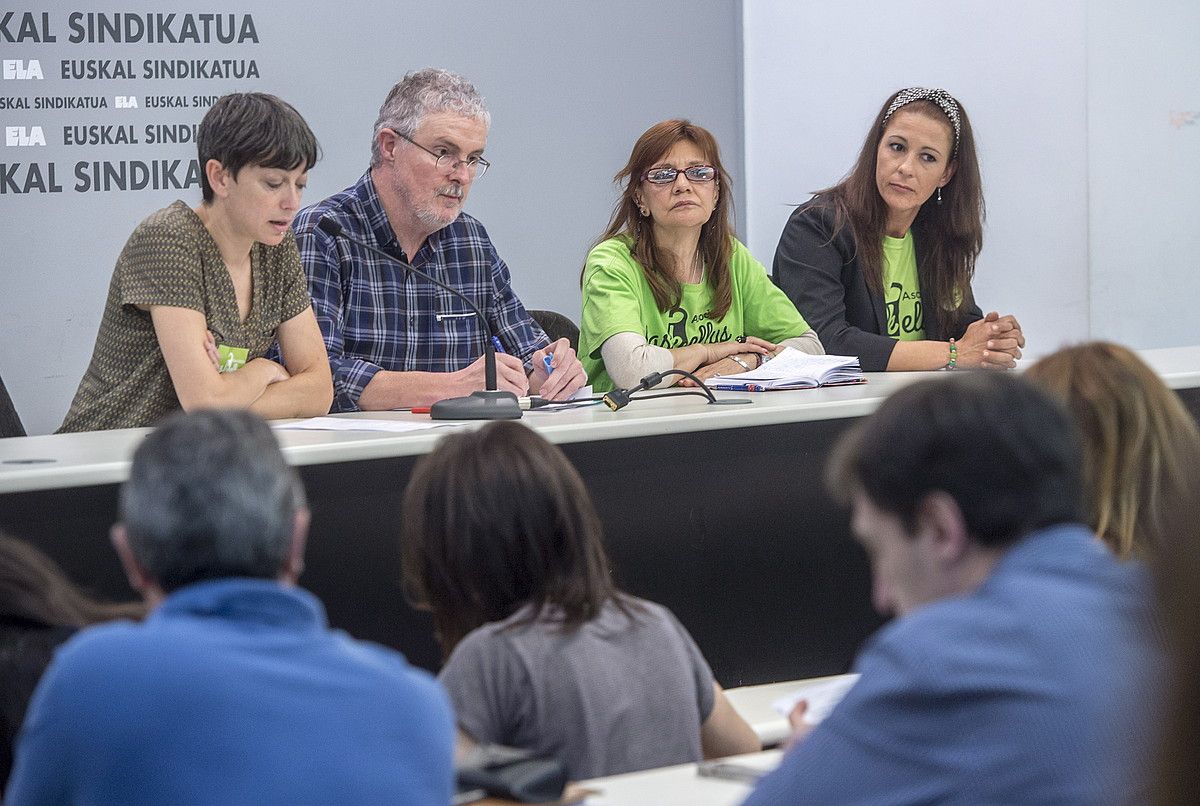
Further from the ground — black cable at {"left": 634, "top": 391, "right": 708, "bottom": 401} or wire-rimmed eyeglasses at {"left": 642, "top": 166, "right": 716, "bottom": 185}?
wire-rimmed eyeglasses at {"left": 642, "top": 166, "right": 716, "bottom": 185}

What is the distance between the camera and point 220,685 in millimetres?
1016

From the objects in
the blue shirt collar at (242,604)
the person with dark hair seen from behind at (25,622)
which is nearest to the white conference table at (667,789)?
the blue shirt collar at (242,604)

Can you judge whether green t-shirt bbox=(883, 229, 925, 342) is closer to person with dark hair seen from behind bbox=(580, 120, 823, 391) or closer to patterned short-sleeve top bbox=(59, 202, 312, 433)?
person with dark hair seen from behind bbox=(580, 120, 823, 391)

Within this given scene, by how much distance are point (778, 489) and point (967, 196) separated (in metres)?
1.30

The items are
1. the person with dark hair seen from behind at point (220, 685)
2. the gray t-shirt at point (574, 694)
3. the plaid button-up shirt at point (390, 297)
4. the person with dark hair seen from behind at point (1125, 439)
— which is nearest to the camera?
the person with dark hair seen from behind at point (220, 685)

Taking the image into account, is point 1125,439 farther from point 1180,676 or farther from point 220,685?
point 1180,676

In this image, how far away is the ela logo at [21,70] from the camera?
379cm

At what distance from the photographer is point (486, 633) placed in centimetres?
155

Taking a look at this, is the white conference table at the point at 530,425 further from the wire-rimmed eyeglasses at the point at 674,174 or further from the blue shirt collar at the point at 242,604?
the blue shirt collar at the point at 242,604

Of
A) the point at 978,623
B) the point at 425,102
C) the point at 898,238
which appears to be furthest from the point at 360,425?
the point at 898,238

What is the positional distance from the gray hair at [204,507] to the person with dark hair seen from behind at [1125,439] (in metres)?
0.96

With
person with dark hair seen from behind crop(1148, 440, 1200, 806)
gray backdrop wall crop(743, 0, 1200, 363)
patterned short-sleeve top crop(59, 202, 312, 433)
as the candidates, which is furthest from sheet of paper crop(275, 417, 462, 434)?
gray backdrop wall crop(743, 0, 1200, 363)

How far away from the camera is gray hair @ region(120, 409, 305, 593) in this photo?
44.3 inches

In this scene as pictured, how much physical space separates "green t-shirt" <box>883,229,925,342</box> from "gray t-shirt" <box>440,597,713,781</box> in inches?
93.6
